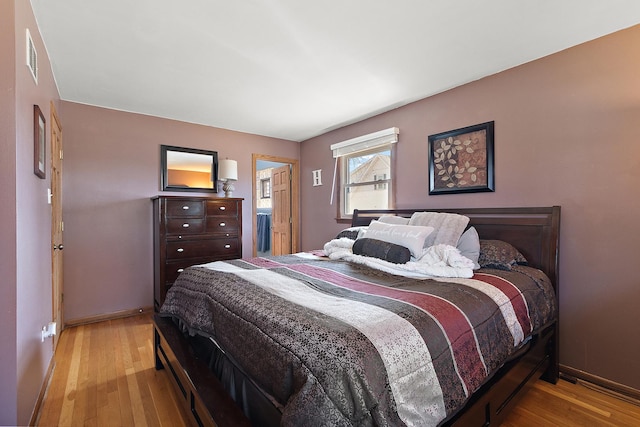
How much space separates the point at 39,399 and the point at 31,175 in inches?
52.2

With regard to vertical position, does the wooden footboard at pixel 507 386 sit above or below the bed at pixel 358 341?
below

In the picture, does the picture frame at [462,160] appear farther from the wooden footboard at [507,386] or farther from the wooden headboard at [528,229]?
the wooden footboard at [507,386]

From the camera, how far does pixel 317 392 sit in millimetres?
903

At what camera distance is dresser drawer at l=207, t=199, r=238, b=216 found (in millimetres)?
3590

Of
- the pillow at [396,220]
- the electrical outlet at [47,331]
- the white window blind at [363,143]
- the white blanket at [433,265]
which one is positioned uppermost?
the white window blind at [363,143]

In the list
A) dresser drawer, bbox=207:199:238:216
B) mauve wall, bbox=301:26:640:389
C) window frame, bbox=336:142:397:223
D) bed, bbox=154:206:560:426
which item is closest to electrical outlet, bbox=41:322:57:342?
bed, bbox=154:206:560:426

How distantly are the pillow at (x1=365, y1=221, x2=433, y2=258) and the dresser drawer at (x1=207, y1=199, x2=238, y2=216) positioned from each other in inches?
75.9

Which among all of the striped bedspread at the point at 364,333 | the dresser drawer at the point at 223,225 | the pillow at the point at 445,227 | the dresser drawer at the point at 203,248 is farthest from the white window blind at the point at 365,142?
the striped bedspread at the point at 364,333

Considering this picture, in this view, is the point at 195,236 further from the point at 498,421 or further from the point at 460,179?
the point at 498,421

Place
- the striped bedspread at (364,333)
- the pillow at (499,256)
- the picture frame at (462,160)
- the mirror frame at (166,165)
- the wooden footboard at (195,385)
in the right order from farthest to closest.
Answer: the mirror frame at (166,165), the picture frame at (462,160), the pillow at (499,256), the wooden footboard at (195,385), the striped bedspread at (364,333)

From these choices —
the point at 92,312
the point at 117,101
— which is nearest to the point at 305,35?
the point at 117,101

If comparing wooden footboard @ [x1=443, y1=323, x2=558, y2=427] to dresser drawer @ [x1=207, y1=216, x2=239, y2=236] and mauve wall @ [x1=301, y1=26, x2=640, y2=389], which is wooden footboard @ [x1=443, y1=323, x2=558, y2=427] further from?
dresser drawer @ [x1=207, y1=216, x2=239, y2=236]

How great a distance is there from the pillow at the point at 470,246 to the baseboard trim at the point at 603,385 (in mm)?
1031

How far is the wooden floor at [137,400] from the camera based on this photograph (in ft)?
5.63
